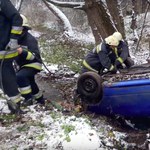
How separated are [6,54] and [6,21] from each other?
51 cm

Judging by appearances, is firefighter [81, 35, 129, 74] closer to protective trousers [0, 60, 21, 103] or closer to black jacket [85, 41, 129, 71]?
black jacket [85, 41, 129, 71]

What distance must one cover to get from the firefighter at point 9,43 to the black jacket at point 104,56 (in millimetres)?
1720

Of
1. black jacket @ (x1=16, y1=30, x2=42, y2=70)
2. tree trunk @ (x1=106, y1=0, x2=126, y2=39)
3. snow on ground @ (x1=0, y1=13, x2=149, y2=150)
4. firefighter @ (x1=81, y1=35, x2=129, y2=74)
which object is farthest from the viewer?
tree trunk @ (x1=106, y1=0, x2=126, y2=39)

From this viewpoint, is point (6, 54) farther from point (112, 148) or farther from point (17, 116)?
point (112, 148)

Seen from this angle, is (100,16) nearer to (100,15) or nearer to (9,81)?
(100,15)

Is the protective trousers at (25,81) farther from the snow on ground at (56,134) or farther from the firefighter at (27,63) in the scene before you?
the snow on ground at (56,134)

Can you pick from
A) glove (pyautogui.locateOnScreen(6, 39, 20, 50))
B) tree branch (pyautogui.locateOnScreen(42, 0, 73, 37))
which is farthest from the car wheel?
tree branch (pyautogui.locateOnScreen(42, 0, 73, 37))

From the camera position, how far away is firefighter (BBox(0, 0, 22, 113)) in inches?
123

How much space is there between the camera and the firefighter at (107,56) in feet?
14.0

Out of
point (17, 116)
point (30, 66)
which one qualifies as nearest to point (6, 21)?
point (30, 66)

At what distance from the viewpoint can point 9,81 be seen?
3369 millimetres

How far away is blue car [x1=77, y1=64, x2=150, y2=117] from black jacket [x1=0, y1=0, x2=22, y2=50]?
1.35m

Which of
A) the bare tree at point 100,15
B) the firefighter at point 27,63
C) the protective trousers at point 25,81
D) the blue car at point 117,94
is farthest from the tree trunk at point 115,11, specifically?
the protective trousers at point 25,81

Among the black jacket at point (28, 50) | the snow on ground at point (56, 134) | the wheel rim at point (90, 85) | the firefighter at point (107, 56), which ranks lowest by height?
the snow on ground at point (56, 134)
